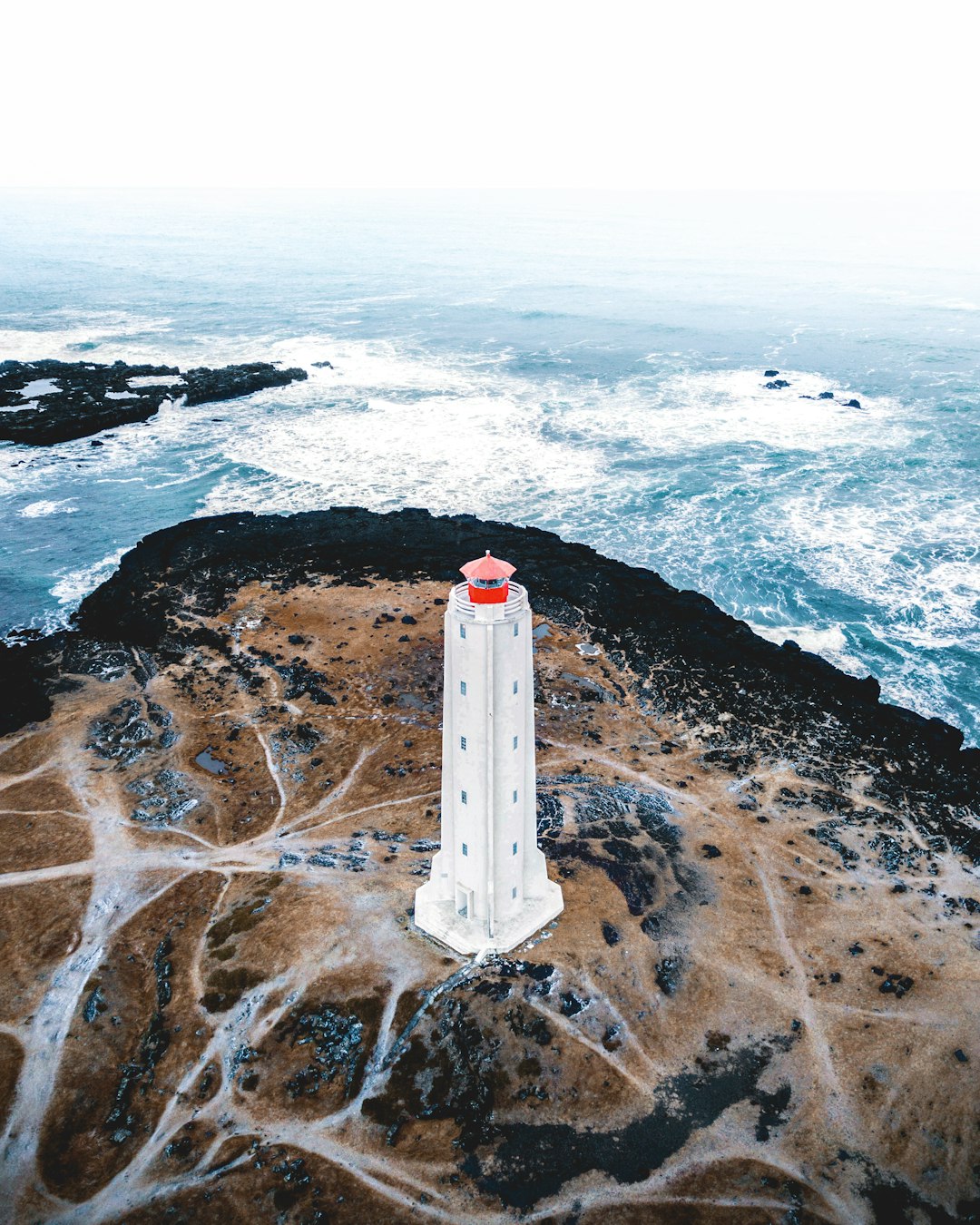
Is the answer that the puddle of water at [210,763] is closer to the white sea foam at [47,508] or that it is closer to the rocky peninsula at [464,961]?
the rocky peninsula at [464,961]

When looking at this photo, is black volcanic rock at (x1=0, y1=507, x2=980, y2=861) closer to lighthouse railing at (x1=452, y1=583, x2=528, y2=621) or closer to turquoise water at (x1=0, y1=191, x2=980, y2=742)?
turquoise water at (x1=0, y1=191, x2=980, y2=742)

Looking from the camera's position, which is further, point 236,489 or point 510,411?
point 510,411

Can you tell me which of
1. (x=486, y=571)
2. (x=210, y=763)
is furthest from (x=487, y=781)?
(x=210, y=763)

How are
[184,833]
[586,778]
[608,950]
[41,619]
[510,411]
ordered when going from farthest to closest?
1. [510,411]
2. [41,619]
3. [586,778]
4. [184,833]
5. [608,950]

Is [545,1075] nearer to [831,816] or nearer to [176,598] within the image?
[831,816]

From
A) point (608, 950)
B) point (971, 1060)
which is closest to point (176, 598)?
point (608, 950)

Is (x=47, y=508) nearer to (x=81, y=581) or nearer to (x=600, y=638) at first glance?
(x=81, y=581)
